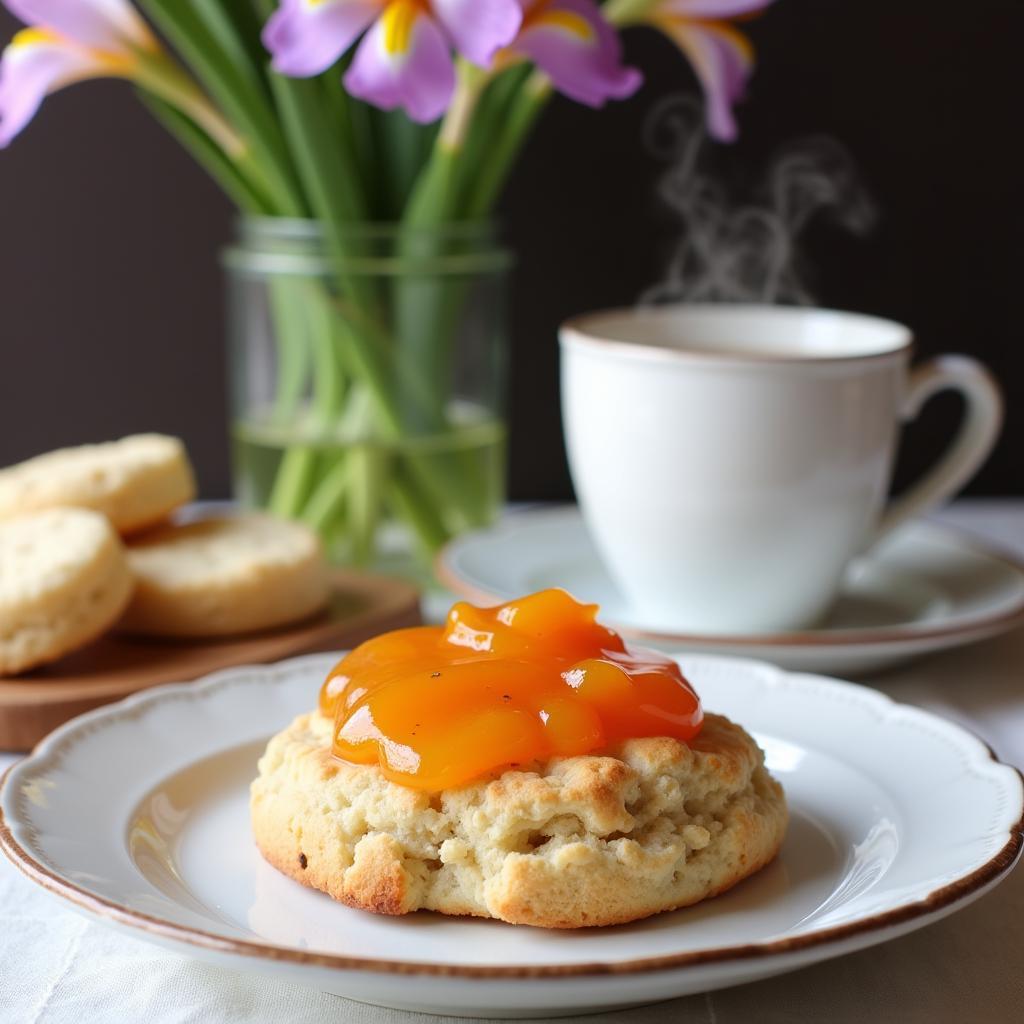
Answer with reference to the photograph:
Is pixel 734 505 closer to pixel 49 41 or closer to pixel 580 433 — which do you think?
pixel 580 433

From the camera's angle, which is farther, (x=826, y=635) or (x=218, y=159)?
(x=218, y=159)

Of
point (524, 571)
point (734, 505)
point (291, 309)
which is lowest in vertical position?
point (524, 571)

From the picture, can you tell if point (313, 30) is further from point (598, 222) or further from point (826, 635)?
point (598, 222)

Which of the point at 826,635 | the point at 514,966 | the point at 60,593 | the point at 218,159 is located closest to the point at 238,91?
the point at 218,159

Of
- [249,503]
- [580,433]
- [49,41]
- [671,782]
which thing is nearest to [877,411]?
[580,433]

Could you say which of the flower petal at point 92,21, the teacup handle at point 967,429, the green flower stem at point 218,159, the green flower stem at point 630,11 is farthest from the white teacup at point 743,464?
the flower petal at point 92,21

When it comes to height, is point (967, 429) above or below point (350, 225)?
below
